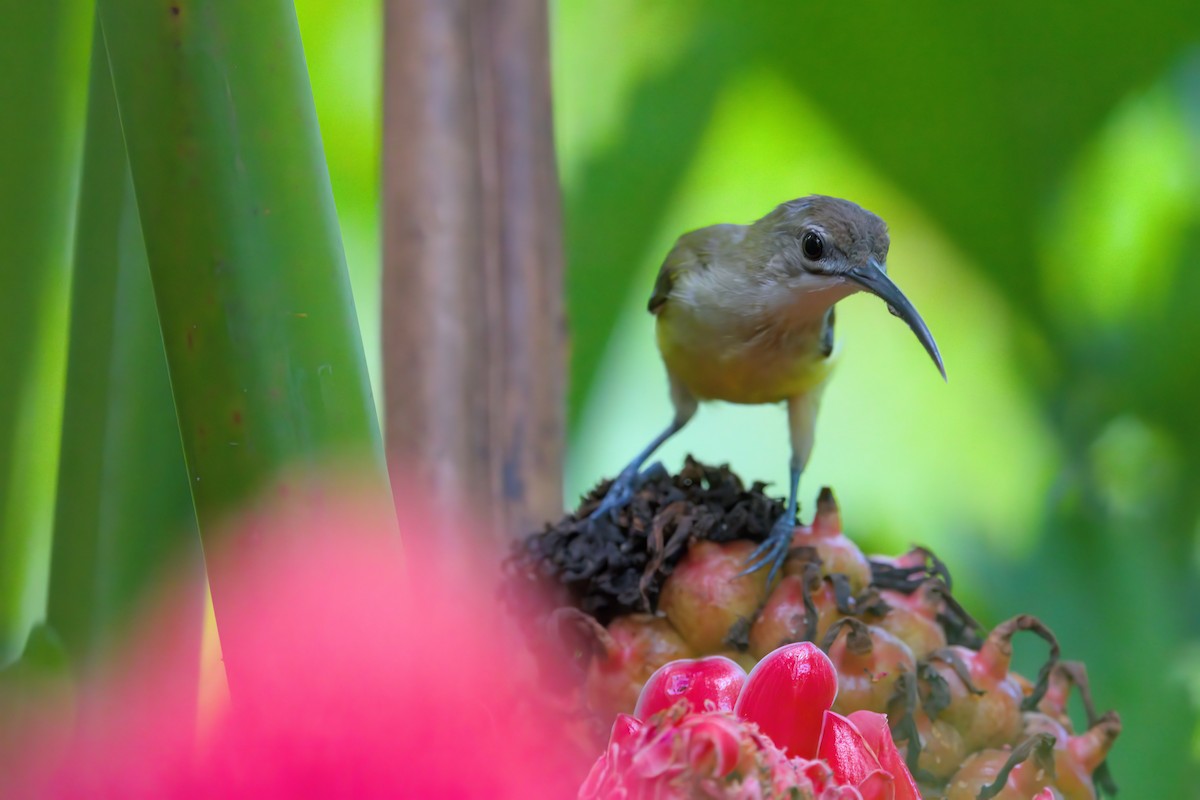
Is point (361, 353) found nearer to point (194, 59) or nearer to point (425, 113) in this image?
point (194, 59)

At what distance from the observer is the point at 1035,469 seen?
0.99 metres

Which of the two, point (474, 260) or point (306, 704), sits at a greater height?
point (474, 260)

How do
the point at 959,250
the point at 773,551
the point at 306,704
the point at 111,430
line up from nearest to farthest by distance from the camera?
the point at 306,704 → the point at 111,430 → the point at 773,551 → the point at 959,250

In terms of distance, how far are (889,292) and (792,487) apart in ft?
0.42

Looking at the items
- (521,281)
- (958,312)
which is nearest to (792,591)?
(521,281)

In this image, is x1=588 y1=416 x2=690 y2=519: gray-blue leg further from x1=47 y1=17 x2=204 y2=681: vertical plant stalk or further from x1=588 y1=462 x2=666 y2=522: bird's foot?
x1=47 y1=17 x2=204 y2=681: vertical plant stalk

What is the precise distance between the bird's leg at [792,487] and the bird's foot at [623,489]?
0.21 ft

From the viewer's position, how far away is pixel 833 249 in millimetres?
534

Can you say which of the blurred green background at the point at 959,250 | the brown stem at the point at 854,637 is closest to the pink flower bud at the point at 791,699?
the brown stem at the point at 854,637

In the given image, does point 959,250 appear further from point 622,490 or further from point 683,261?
point 622,490

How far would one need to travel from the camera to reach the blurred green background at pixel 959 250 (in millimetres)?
893

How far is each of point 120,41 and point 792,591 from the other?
1.05 ft

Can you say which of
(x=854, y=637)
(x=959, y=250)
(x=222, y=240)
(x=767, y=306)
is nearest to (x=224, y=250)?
(x=222, y=240)

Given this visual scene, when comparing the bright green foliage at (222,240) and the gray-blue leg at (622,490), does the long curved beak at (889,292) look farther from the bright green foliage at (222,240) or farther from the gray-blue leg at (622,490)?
the bright green foliage at (222,240)
